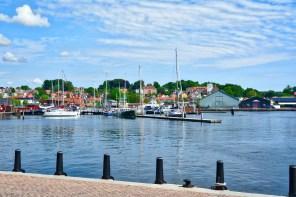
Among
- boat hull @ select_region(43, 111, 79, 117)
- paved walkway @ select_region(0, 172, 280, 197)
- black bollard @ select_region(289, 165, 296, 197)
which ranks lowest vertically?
paved walkway @ select_region(0, 172, 280, 197)

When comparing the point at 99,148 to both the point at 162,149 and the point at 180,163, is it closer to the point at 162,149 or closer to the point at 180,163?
the point at 162,149

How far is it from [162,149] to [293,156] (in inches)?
477

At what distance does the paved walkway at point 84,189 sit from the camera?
57.3 ft

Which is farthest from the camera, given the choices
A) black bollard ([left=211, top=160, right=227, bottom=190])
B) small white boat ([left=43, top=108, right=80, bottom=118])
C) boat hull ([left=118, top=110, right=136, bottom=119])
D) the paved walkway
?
small white boat ([left=43, top=108, right=80, bottom=118])

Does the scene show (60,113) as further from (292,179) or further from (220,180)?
(292,179)

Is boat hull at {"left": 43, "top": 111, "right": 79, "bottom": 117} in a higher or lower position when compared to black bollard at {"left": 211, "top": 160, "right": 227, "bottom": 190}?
higher

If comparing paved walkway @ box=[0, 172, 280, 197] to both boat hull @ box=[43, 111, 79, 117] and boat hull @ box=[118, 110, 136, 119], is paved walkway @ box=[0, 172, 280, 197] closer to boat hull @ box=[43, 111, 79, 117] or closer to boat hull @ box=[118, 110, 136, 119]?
boat hull @ box=[118, 110, 136, 119]

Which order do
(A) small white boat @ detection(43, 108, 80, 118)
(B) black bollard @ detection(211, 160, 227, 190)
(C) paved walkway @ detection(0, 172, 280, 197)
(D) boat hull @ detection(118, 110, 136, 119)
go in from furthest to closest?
(A) small white boat @ detection(43, 108, 80, 118), (D) boat hull @ detection(118, 110, 136, 119), (B) black bollard @ detection(211, 160, 227, 190), (C) paved walkway @ detection(0, 172, 280, 197)

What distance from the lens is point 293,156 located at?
41406mm

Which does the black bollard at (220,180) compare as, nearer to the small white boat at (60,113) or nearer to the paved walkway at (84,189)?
the paved walkway at (84,189)

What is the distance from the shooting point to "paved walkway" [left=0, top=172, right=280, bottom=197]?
17453 mm

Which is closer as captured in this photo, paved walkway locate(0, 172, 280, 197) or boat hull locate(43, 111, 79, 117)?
paved walkway locate(0, 172, 280, 197)

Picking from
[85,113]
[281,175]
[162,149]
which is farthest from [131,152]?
[85,113]

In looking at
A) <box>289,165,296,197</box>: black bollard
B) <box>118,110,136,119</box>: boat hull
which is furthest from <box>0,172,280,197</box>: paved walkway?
<box>118,110,136,119</box>: boat hull
